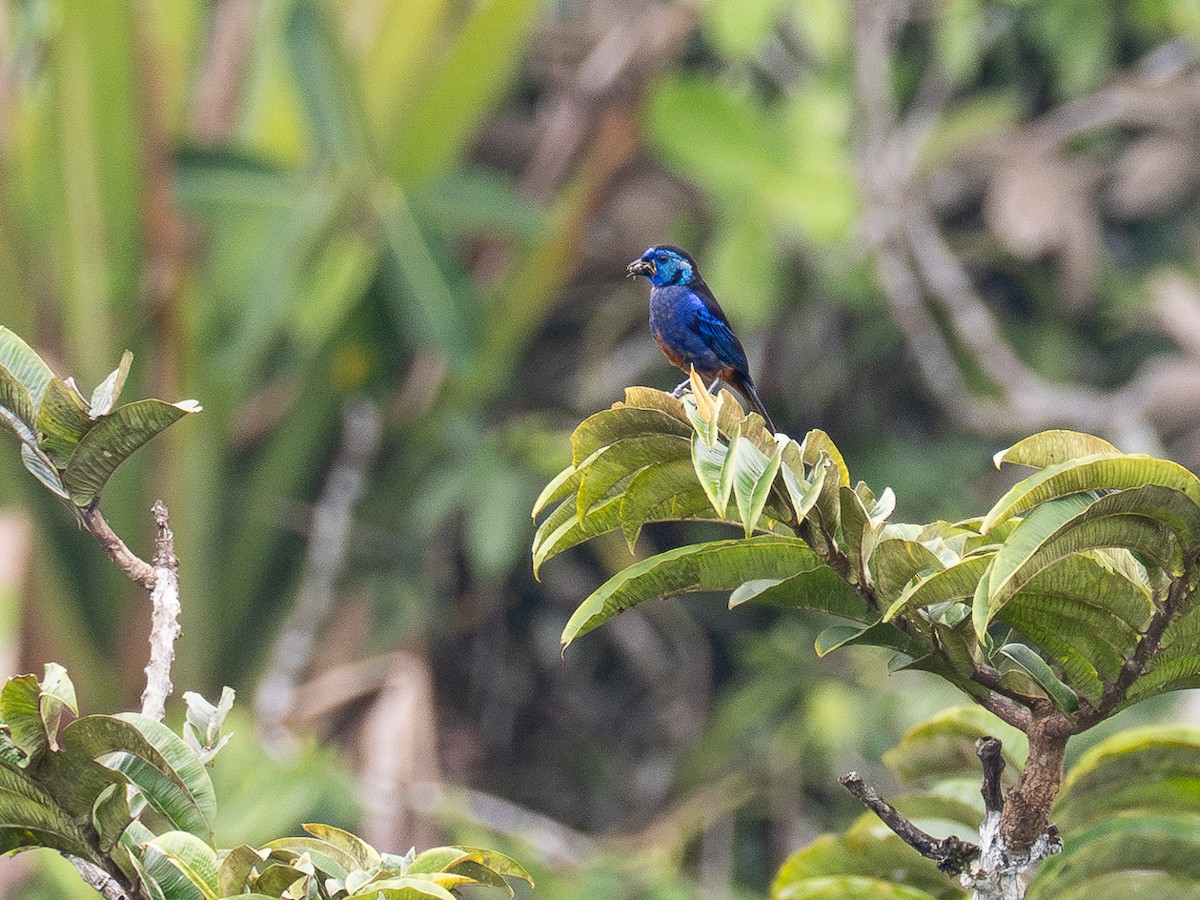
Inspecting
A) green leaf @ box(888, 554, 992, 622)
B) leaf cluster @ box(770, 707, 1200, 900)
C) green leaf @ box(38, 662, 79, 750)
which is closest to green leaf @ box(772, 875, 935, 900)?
leaf cluster @ box(770, 707, 1200, 900)

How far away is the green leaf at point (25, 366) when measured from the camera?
158 centimetres

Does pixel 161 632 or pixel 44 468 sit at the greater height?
pixel 44 468

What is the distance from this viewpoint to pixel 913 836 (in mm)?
1608

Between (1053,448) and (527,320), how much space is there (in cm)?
435

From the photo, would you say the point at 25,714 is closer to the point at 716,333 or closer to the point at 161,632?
the point at 161,632

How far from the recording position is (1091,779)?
2.12 meters

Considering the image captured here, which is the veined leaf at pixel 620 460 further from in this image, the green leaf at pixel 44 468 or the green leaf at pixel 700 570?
the green leaf at pixel 44 468

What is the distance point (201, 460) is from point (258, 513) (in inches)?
16.1

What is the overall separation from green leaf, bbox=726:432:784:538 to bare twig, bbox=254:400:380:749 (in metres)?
4.13

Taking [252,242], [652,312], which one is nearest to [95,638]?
[252,242]

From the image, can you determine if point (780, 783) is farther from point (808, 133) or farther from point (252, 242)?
point (252, 242)

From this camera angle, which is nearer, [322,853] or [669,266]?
[322,853]

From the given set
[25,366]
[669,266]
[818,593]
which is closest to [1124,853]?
[818,593]

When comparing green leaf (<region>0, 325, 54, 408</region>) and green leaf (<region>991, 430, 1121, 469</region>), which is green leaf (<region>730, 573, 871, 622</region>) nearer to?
green leaf (<region>991, 430, 1121, 469</region>)
